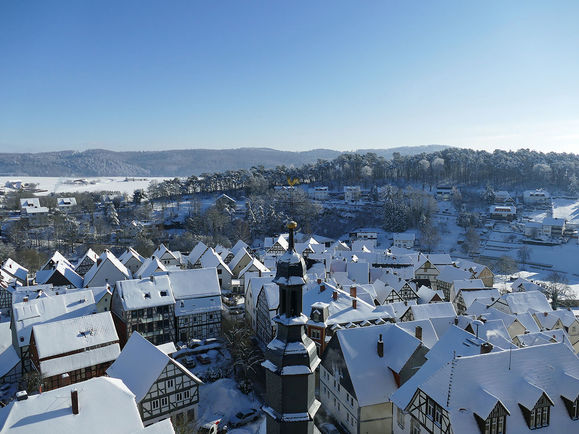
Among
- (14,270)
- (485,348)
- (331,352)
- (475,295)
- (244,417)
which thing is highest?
(485,348)

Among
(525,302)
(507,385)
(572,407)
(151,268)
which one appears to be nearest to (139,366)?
(507,385)

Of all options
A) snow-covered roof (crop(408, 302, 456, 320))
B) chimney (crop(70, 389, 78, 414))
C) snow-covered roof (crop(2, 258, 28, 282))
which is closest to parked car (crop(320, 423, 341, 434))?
snow-covered roof (crop(408, 302, 456, 320))

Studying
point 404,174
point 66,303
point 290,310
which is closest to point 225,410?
point 66,303

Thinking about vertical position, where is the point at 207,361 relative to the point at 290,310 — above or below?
below

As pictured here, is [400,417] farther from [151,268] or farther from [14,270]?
[14,270]

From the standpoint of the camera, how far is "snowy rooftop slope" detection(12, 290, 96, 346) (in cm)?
3005

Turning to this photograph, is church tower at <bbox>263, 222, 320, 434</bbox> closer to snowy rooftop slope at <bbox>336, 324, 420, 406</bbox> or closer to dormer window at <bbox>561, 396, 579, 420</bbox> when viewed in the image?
snowy rooftop slope at <bbox>336, 324, 420, 406</bbox>

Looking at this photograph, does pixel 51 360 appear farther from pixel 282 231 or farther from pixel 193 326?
pixel 282 231

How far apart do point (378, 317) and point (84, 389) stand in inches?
780

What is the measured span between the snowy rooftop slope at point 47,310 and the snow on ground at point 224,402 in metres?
13.6

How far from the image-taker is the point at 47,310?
105 ft

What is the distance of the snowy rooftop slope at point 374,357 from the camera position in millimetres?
21531

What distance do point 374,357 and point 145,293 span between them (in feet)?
67.1

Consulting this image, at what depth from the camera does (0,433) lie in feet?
49.5
